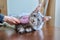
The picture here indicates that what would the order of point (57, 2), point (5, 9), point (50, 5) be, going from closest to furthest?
1. point (5, 9)
2. point (50, 5)
3. point (57, 2)

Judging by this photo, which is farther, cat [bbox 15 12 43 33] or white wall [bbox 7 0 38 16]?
white wall [bbox 7 0 38 16]

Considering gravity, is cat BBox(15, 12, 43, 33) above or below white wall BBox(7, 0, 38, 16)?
below

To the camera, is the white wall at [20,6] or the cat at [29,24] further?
the white wall at [20,6]

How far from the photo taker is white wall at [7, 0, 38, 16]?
41.4 inches

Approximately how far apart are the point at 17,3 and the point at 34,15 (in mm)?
250

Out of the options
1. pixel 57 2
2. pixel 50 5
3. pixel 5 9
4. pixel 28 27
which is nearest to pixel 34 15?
pixel 28 27

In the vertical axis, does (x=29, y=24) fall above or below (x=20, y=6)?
below

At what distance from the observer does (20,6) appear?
1062 mm

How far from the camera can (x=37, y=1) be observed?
1.06 meters

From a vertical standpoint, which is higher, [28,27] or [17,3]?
[17,3]

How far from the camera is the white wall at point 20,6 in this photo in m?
1.05

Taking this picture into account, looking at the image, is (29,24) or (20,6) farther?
(20,6)

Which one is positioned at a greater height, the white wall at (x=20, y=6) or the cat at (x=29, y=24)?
the white wall at (x=20, y=6)

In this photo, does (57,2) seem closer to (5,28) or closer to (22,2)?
(22,2)
